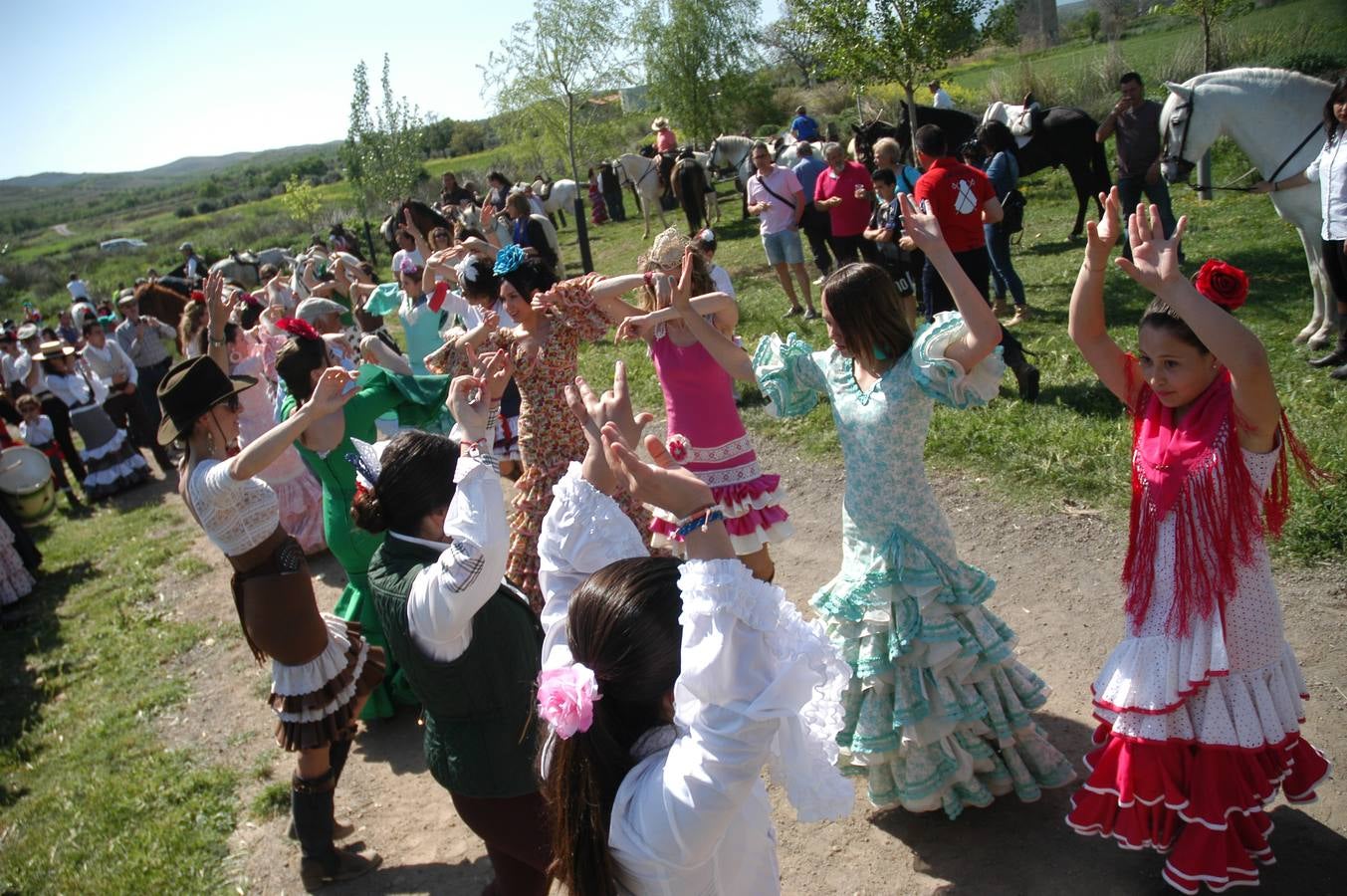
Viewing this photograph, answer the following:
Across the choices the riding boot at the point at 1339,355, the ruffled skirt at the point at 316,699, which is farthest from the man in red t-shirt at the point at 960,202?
the ruffled skirt at the point at 316,699

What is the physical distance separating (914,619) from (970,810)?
88 cm

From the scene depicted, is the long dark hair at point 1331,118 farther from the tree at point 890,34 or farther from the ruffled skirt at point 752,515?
the tree at point 890,34

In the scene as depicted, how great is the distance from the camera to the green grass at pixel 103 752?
4656 mm

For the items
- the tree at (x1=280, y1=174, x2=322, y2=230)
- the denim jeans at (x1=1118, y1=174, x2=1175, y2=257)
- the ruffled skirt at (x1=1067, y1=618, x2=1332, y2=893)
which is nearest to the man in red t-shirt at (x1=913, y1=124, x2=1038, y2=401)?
the denim jeans at (x1=1118, y1=174, x2=1175, y2=257)

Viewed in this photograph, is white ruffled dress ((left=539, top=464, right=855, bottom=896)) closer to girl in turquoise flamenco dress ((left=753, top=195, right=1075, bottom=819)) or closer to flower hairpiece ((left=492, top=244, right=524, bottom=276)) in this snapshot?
girl in turquoise flamenco dress ((left=753, top=195, right=1075, bottom=819))

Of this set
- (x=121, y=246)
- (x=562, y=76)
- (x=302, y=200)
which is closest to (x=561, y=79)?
(x=562, y=76)

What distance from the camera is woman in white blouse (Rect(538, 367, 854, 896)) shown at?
175 centimetres

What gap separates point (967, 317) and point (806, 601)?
2.76 m

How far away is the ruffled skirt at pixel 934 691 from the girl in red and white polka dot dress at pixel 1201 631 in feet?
1.55

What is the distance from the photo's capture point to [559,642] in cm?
229

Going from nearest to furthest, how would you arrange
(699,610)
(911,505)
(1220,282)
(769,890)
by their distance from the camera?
(699,610) → (769,890) → (1220,282) → (911,505)

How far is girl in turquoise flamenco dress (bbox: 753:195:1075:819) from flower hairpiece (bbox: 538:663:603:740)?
1792 mm

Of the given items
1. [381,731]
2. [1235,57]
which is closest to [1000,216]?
[381,731]

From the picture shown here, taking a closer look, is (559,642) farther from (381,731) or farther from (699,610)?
(381,731)
